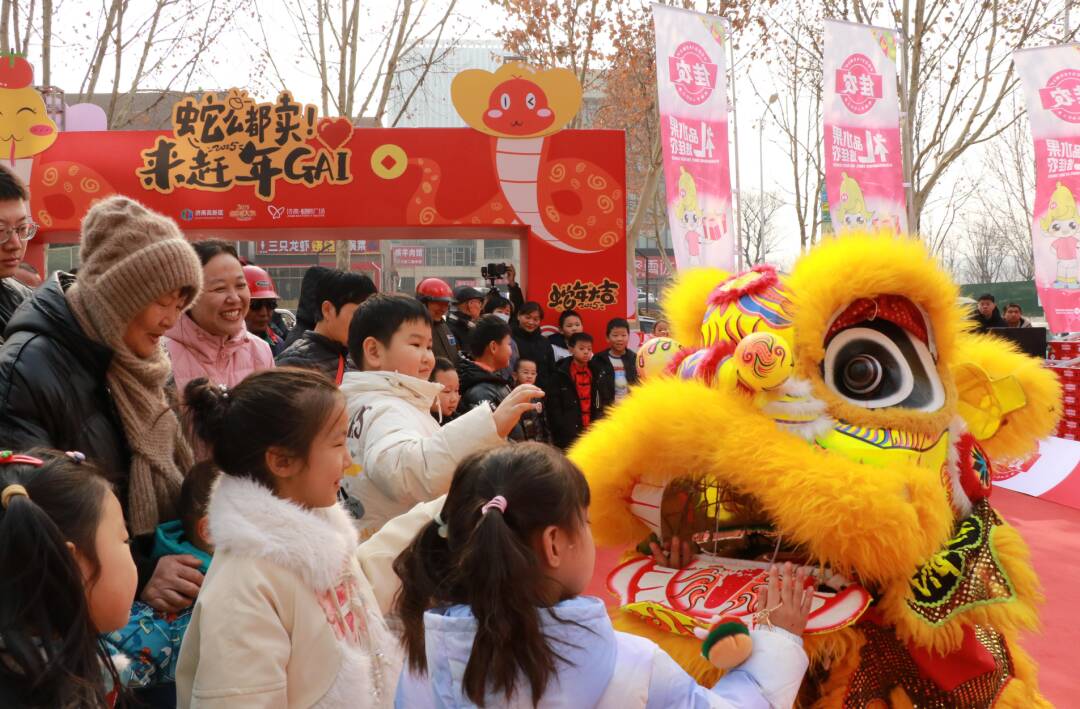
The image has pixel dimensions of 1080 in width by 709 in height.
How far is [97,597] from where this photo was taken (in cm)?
125

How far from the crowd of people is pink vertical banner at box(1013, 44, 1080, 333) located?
8.40 m

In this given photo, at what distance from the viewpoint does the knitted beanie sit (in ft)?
5.89

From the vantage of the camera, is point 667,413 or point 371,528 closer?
point 667,413

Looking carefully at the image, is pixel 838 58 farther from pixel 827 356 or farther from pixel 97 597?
pixel 97 597

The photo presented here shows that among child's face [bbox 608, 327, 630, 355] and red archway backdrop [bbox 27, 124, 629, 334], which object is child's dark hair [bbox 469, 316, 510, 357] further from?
red archway backdrop [bbox 27, 124, 629, 334]

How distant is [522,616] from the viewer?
1.19 meters

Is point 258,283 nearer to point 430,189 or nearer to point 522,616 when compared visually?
point 522,616

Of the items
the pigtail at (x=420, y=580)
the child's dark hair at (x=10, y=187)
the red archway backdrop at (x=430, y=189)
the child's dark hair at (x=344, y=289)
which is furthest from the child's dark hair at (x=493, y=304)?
the pigtail at (x=420, y=580)

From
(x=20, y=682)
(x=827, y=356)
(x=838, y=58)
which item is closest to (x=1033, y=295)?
(x=838, y=58)

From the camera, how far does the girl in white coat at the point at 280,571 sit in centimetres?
141

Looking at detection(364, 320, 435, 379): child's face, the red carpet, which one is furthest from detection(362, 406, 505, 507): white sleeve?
the red carpet

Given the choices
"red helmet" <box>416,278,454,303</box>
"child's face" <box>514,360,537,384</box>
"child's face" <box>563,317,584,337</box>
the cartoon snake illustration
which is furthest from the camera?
the cartoon snake illustration

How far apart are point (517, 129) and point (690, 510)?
7.19 meters

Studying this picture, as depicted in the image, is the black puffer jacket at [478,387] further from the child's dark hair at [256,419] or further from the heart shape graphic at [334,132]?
the heart shape graphic at [334,132]
